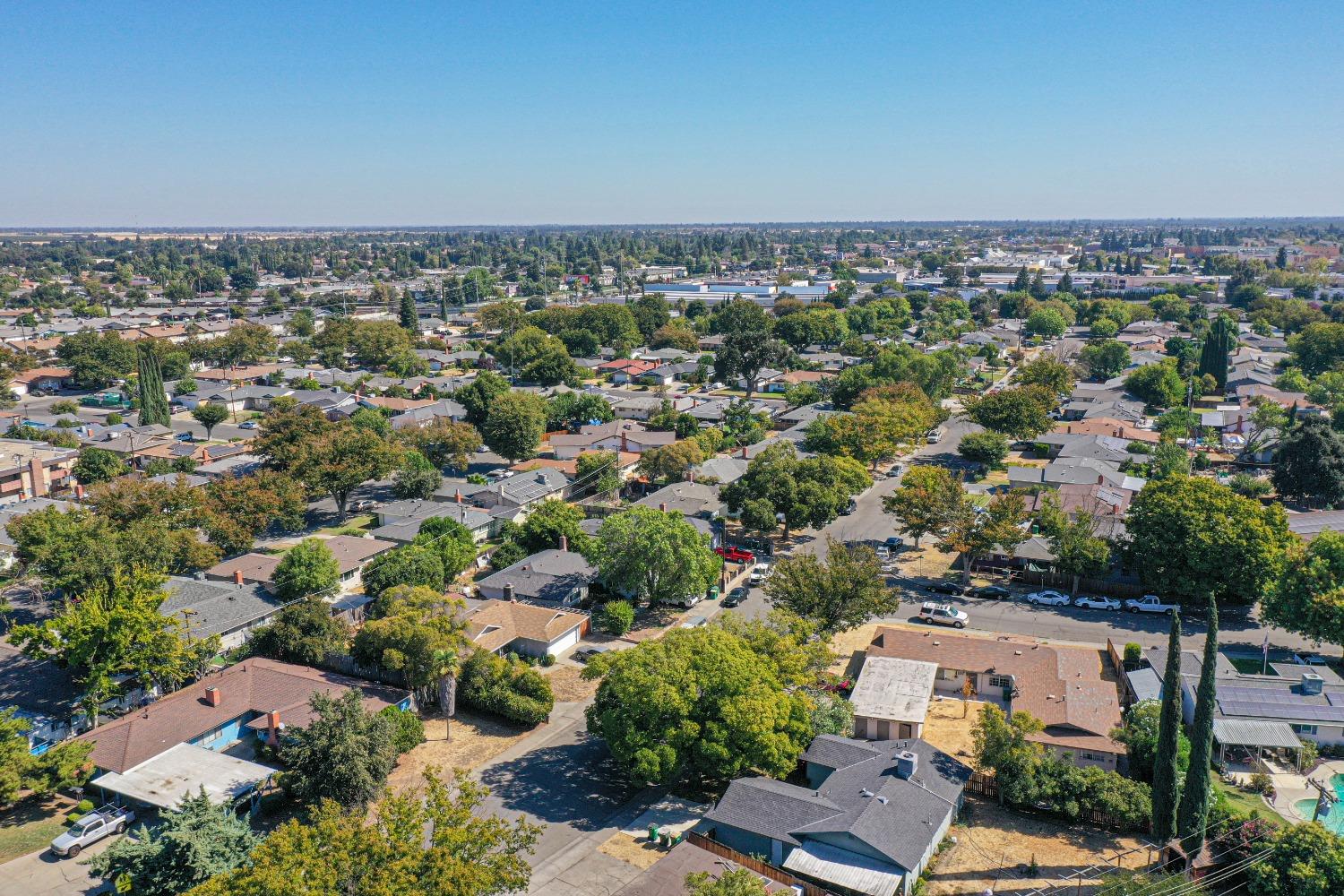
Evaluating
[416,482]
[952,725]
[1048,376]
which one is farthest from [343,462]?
[1048,376]

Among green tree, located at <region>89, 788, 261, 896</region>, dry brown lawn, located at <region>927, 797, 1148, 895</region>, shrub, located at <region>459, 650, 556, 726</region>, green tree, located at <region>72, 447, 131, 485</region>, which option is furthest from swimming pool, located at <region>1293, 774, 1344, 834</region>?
green tree, located at <region>72, 447, 131, 485</region>

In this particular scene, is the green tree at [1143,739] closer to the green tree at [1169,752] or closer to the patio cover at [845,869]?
the green tree at [1169,752]

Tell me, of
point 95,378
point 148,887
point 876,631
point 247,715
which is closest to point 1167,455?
point 876,631

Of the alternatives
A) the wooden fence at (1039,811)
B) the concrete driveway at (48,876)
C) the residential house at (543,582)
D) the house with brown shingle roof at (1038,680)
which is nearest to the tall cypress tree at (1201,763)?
the wooden fence at (1039,811)

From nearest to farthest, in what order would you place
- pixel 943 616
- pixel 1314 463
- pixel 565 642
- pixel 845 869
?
1. pixel 845 869
2. pixel 565 642
3. pixel 943 616
4. pixel 1314 463

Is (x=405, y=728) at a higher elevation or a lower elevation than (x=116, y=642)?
lower

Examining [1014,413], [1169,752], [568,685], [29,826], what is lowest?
[29,826]

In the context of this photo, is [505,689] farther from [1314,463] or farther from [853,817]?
[1314,463]
